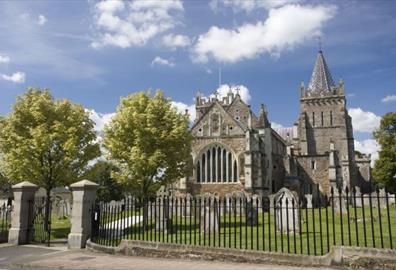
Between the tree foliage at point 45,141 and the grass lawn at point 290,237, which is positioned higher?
the tree foliage at point 45,141

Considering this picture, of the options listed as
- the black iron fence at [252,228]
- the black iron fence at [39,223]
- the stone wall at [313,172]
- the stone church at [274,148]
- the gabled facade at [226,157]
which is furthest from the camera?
the stone wall at [313,172]

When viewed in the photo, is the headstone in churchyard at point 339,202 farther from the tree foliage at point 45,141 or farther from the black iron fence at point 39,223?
the tree foliage at point 45,141

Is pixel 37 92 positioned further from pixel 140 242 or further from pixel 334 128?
pixel 334 128

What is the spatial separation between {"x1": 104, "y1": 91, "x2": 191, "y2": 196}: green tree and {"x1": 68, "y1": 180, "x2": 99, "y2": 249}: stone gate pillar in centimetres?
595

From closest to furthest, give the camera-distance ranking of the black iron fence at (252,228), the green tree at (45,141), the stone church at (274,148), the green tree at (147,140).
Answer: the black iron fence at (252,228)
the green tree at (45,141)
the green tree at (147,140)
the stone church at (274,148)

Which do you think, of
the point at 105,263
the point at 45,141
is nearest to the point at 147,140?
the point at 45,141

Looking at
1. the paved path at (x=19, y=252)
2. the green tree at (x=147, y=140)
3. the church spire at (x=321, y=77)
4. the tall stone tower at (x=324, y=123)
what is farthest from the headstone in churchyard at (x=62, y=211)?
the church spire at (x=321, y=77)

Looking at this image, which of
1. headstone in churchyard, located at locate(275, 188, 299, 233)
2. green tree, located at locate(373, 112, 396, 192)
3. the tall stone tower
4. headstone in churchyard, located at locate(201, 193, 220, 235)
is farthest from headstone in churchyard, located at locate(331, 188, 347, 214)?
the tall stone tower

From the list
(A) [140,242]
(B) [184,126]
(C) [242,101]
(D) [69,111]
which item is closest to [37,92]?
(D) [69,111]

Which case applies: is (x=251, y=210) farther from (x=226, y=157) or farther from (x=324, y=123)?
(x=324, y=123)

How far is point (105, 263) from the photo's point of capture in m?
9.24

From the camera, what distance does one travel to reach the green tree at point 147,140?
18641 mm

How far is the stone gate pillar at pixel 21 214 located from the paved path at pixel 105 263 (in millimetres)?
2763

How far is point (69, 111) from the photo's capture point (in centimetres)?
1900
